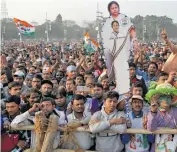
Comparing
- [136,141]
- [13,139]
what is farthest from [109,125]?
[13,139]

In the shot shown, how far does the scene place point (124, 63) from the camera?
4.65m

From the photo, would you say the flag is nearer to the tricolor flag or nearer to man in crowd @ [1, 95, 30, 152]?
the tricolor flag

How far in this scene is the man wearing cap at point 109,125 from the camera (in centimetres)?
382

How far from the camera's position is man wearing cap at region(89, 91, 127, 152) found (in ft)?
12.5

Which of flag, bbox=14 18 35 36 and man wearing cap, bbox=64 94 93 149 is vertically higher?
flag, bbox=14 18 35 36

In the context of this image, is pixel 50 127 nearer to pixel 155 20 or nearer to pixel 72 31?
pixel 155 20

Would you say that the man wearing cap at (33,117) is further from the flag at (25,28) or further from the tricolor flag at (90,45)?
the flag at (25,28)

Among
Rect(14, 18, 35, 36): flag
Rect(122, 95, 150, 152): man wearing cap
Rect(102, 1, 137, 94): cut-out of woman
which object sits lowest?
Rect(122, 95, 150, 152): man wearing cap

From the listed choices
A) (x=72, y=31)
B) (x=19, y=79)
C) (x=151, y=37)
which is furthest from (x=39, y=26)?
(x=19, y=79)

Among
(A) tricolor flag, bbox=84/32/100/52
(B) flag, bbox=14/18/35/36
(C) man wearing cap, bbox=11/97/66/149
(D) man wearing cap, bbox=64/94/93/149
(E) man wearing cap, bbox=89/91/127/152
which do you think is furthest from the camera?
(B) flag, bbox=14/18/35/36

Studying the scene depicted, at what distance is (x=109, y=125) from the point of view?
381 cm

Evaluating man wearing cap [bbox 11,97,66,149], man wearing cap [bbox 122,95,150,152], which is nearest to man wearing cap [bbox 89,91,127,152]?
man wearing cap [bbox 122,95,150,152]

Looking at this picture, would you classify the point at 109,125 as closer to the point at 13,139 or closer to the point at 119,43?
the point at 13,139

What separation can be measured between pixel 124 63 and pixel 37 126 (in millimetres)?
1610
